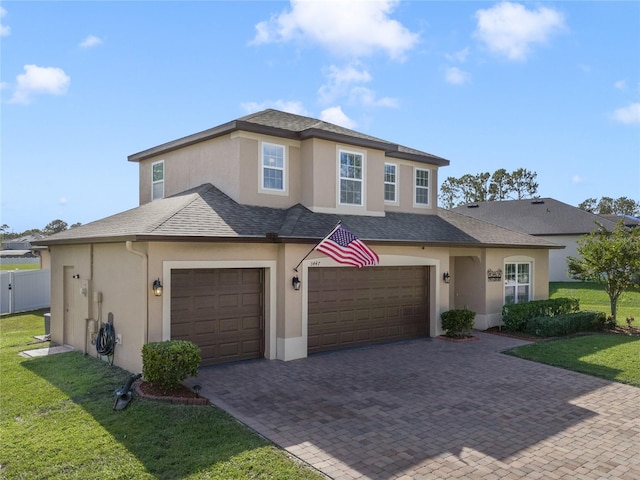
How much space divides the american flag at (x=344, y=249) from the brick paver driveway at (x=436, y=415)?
243 cm

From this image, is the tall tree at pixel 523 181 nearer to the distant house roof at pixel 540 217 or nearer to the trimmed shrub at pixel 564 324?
the distant house roof at pixel 540 217

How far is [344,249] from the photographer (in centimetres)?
1035

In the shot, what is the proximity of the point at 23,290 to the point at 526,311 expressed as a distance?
1978 centimetres

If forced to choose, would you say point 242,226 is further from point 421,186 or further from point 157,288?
point 421,186

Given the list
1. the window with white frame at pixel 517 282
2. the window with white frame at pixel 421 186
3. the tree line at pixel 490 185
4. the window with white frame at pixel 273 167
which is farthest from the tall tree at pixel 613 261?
the tree line at pixel 490 185

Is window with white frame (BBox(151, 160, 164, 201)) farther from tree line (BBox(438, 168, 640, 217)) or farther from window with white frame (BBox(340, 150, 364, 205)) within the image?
tree line (BBox(438, 168, 640, 217))

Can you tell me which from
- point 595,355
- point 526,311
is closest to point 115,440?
point 595,355

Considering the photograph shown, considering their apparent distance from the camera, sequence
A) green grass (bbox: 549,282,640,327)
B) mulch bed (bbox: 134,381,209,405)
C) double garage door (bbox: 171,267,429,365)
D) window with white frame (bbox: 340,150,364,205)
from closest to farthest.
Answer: mulch bed (bbox: 134,381,209,405) < double garage door (bbox: 171,267,429,365) < window with white frame (bbox: 340,150,364,205) < green grass (bbox: 549,282,640,327)

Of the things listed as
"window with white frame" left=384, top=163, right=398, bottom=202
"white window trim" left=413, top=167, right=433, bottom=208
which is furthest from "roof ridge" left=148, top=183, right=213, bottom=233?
"white window trim" left=413, top=167, right=433, bottom=208

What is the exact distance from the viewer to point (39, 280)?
65.2ft

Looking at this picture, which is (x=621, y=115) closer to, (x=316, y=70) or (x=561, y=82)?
(x=561, y=82)

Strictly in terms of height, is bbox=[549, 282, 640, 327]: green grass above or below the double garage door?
→ below

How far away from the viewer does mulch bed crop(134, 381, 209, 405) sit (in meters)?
7.61

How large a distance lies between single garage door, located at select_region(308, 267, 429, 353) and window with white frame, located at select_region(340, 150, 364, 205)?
2.26 metres
